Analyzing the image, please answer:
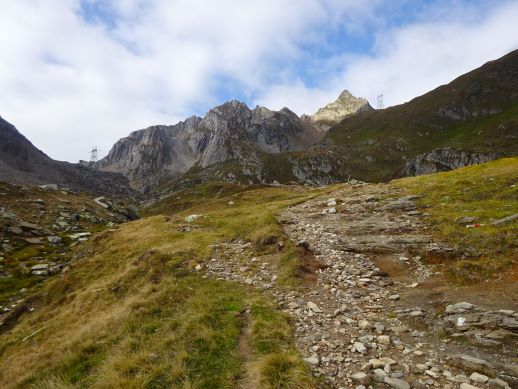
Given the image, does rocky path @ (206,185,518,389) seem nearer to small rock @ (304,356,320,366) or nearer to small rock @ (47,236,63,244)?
small rock @ (304,356,320,366)

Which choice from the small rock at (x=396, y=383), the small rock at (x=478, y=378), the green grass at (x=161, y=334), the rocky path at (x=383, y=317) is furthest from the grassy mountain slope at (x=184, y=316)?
the small rock at (x=478, y=378)

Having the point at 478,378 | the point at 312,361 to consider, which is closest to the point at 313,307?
the point at 312,361

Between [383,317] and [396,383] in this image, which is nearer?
[396,383]

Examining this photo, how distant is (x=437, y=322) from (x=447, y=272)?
197 inches

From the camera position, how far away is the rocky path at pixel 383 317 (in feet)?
27.5

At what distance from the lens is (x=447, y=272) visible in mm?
14844

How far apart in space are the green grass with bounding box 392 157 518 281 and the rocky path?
4.04 ft

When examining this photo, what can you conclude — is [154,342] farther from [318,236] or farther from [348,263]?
[318,236]

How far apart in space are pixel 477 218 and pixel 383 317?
41.4ft

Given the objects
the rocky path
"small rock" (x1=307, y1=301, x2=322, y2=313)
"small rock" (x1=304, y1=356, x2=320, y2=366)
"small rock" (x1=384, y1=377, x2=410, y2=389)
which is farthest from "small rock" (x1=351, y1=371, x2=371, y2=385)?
"small rock" (x1=307, y1=301, x2=322, y2=313)

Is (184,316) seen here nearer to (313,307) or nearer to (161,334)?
(161,334)

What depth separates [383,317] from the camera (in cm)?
1158

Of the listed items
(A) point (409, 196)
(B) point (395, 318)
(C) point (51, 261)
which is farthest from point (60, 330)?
(A) point (409, 196)

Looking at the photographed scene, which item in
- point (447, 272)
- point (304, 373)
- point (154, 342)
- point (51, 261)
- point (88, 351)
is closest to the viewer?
point (304, 373)
